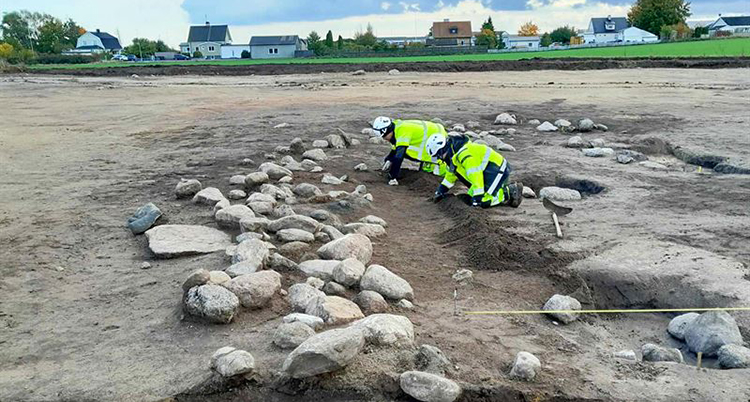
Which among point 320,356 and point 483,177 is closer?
point 320,356

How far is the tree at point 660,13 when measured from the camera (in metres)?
78.9

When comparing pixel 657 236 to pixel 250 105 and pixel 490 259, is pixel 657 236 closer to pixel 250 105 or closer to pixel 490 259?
pixel 490 259

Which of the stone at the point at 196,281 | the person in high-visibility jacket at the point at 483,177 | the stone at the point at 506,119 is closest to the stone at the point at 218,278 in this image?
the stone at the point at 196,281

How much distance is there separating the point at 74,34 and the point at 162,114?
9596 cm

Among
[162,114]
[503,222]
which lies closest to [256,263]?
[503,222]

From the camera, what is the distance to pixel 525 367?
3812 millimetres

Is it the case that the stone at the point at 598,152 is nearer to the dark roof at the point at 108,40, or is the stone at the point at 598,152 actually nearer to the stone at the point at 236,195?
the stone at the point at 236,195

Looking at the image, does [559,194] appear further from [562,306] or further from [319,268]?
[319,268]

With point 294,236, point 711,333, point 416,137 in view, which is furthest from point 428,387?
point 416,137

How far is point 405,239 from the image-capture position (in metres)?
7.02

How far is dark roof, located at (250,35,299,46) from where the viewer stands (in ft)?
278

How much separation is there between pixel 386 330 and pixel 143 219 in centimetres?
388

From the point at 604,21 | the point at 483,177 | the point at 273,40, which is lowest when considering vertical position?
the point at 483,177

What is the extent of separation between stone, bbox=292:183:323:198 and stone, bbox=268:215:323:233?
1.65m
